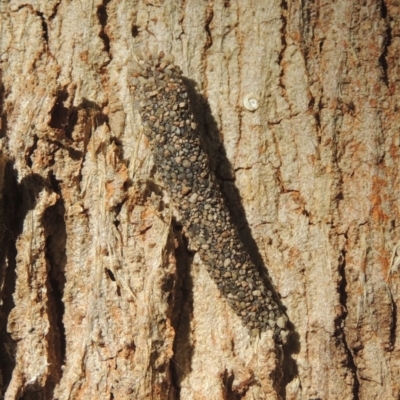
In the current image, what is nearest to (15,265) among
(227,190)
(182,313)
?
(182,313)

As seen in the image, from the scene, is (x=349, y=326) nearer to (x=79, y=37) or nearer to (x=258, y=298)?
(x=258, y=298)

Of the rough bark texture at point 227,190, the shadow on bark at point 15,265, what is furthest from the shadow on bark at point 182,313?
the shadow on bark at point 15,265

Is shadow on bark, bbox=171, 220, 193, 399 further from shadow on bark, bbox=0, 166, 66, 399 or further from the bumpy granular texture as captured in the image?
shadow on bark, bbox=0, 166, 66, 399

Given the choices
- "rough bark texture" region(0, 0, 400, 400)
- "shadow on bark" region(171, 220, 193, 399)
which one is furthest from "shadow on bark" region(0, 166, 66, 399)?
"shadow on bark" region(171, 220, 193, 399)

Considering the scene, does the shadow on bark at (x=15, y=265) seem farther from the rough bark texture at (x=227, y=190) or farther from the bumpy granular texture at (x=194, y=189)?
the bumpy granular texture at (x=194, y=189)

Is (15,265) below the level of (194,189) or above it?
below

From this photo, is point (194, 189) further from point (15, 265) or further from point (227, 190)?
point (15, 265)
